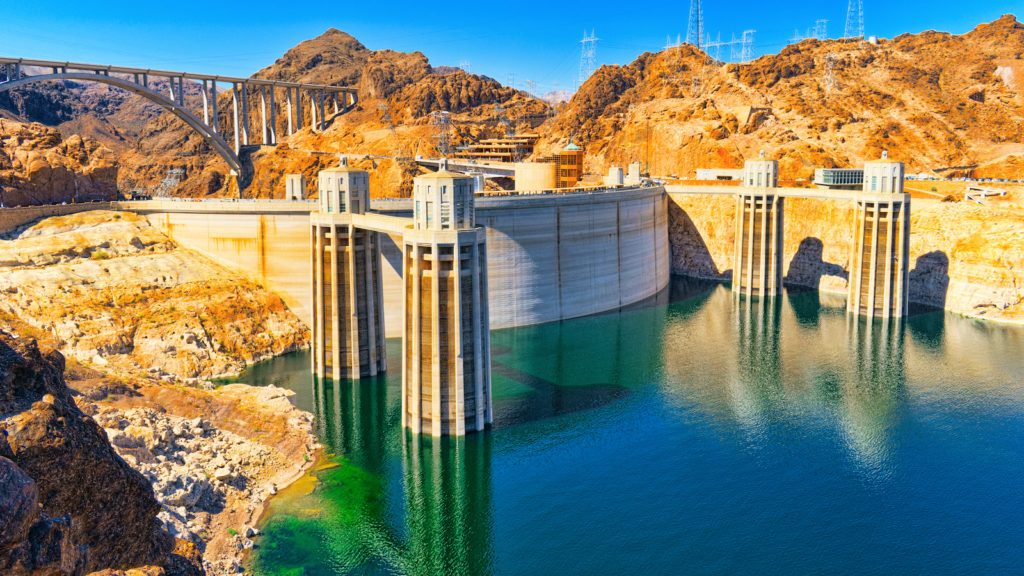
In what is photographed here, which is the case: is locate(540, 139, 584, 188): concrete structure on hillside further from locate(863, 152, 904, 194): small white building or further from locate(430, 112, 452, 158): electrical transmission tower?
locate(863, 152, 904, 194): small white building

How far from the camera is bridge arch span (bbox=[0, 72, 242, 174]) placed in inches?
3588

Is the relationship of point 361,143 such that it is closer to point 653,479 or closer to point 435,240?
point 435,240

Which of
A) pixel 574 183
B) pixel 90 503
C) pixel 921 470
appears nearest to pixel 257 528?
pixel 90 503

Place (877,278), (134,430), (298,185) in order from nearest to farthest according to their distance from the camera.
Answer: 1. (134,430)
2. (298,185)
3. (877,278)

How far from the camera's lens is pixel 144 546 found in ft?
57.4

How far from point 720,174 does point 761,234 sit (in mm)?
26148

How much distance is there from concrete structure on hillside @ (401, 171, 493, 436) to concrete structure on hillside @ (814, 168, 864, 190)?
6927 centimetres

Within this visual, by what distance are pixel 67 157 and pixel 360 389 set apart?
39.5m

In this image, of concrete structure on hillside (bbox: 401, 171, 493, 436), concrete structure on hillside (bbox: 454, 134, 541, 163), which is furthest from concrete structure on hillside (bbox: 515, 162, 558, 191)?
concrete structure on hillside (bbox: 401, 171, 493, 436)

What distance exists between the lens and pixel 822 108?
133 metres

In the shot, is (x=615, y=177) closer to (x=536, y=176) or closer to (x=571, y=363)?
(x=536, y=176)

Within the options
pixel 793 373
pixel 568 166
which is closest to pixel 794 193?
pixel 568 166

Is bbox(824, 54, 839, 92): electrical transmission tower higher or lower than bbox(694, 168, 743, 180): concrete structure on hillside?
higher

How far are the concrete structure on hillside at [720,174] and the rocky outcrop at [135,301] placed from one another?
72278mm
